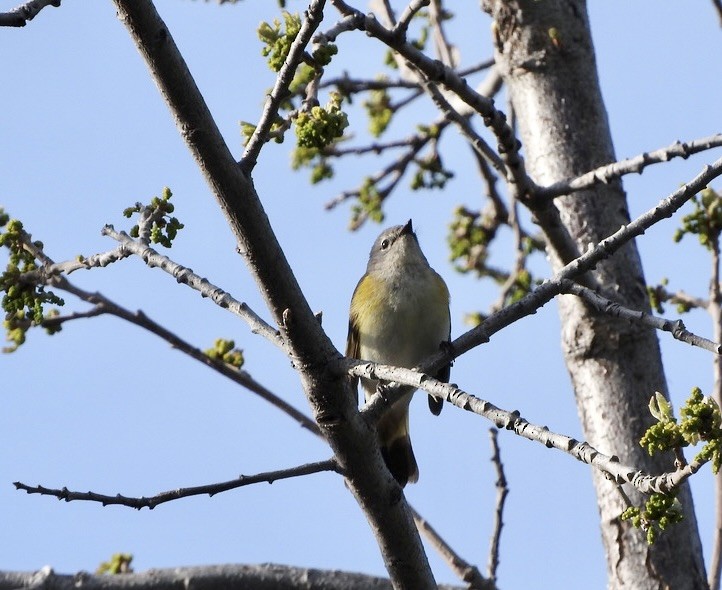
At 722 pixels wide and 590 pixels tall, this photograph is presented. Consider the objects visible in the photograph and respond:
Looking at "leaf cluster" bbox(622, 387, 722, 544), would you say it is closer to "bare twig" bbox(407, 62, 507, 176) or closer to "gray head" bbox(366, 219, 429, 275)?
"bare twig" bbox(407, 62, 507, 176)

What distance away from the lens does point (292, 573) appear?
3.90 metres

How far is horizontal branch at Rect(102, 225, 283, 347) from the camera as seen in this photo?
3.09m

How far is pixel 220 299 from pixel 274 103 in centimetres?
67

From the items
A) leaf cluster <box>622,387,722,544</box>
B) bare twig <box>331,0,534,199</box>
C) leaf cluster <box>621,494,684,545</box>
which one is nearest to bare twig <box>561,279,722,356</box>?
leaf cluster <box>622,387,722,544</box>


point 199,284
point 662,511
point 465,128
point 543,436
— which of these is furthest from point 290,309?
point 465,128

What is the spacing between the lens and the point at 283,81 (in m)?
2.85

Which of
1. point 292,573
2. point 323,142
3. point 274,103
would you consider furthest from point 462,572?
point 274,103

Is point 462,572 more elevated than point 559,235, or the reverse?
point 559,235

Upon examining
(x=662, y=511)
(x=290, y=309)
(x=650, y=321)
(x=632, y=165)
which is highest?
(x=632, y=165)

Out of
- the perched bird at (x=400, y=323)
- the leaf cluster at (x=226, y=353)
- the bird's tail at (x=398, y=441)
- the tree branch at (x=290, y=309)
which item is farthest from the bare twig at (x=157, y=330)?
the bird's tail at (x=398, y=441)

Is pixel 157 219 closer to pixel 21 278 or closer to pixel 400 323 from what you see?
pixel 21 278

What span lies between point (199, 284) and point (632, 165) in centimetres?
159

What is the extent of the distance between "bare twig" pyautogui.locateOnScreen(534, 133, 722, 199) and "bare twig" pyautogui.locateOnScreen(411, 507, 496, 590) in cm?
147

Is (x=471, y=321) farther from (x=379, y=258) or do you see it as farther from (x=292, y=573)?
(x=292, y=573)
